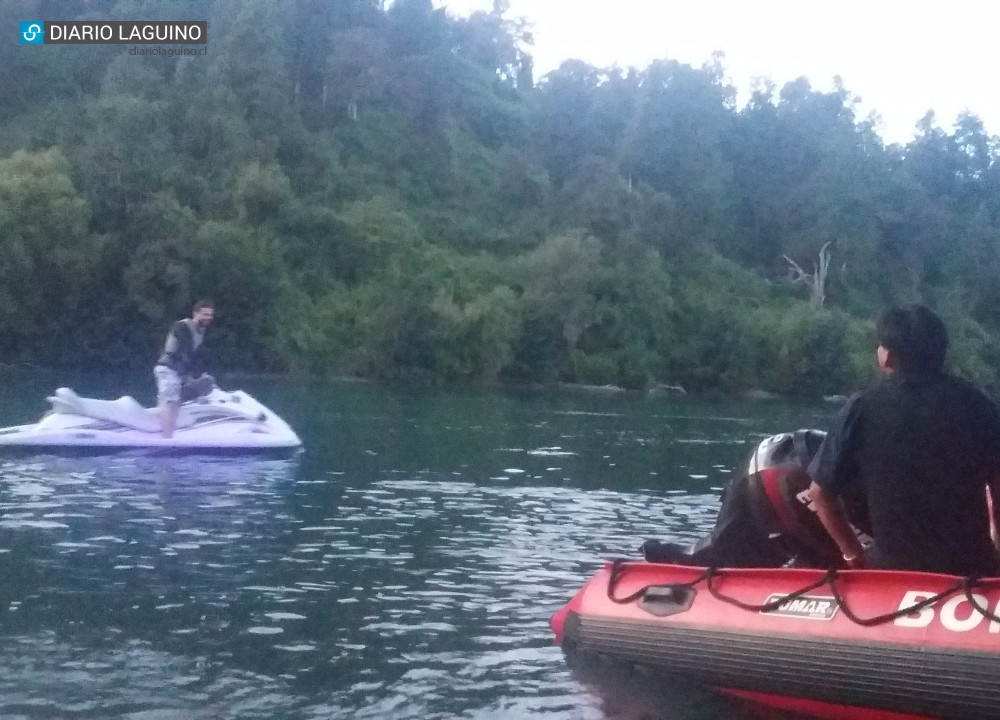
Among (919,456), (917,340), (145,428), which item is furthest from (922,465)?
(145,428)

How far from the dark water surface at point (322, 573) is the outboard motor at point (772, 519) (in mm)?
806

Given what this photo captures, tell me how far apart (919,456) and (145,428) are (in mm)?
10848

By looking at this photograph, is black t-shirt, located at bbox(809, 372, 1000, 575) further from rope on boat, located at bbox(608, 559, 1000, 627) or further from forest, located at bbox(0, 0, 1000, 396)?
forest, located at bbox(0, 0, 1000, 396)

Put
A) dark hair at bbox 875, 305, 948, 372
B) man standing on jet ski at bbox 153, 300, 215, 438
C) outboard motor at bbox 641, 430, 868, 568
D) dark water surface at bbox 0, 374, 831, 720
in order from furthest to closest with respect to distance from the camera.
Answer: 1. man standing on jet ski at bbox 153, 300, 215, 438
2. outboard motor at bbox 641, 430, 868, 568
3. dark water surface at bbox 0, 374, 831, 720
4. dark hair at bbox 875, 305, 948, 372

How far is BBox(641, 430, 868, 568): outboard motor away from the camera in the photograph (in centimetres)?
583

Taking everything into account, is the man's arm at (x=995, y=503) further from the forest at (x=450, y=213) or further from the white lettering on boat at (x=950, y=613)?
the forest at (x=450, y=213)

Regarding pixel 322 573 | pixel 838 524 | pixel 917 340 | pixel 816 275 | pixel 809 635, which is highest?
pixel 816 275

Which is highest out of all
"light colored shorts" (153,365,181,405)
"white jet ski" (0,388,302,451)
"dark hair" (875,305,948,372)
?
"dark hair" (875,305,948,372)

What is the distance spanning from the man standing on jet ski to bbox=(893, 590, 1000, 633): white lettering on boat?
916cm

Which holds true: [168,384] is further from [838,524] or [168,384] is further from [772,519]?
[838,524]

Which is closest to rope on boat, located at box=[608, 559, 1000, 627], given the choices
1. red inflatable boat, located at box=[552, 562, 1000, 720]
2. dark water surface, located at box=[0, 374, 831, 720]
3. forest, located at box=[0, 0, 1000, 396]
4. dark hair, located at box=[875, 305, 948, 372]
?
red inflatable boat, located at box=[552, 562, 1000, 720]

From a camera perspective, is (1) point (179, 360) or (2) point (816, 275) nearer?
(1) point (179, 360)

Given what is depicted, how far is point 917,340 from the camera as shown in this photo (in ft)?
16.1

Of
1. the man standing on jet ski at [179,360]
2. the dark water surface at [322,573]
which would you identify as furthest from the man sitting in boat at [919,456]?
the man standing on jet ski at [179,360]
